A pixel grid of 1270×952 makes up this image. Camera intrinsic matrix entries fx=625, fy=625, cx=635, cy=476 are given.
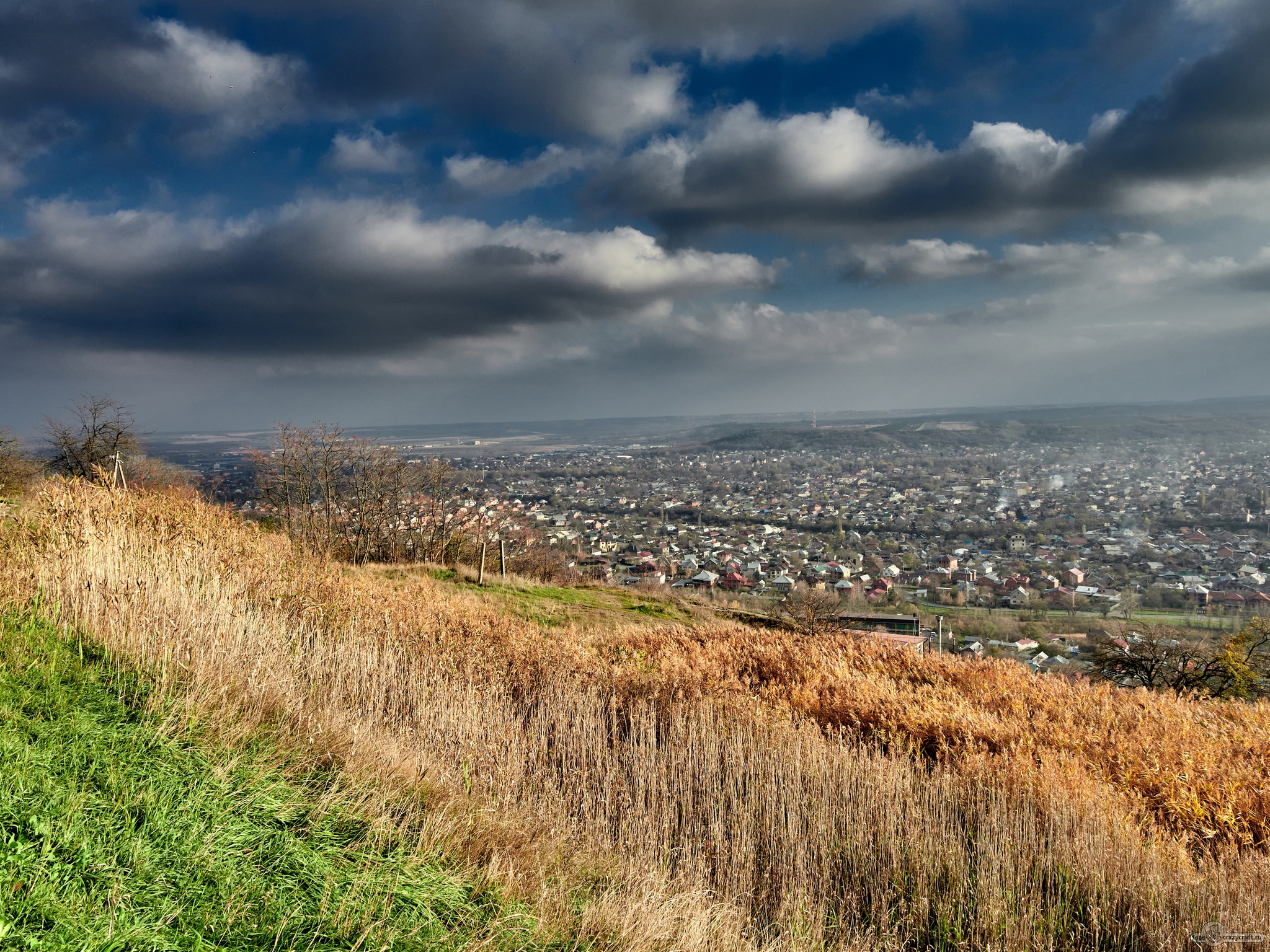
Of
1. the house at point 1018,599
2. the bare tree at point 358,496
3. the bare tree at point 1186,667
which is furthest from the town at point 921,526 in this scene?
the bare tree at point 1186,667

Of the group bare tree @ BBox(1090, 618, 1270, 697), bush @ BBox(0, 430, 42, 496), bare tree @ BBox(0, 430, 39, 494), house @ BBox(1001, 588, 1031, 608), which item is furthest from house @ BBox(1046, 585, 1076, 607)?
bare tree @ BBox(0, 430, 39, 494)

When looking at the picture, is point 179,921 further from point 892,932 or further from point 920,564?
point 920,564

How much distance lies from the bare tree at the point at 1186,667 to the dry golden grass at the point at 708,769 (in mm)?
6837

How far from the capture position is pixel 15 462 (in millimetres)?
25656

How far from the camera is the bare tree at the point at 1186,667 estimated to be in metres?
14.3

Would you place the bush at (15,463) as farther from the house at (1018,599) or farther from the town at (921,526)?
the house at (1018,599)

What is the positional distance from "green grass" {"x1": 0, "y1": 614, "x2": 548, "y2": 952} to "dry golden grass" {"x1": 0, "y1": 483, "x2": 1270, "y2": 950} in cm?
37

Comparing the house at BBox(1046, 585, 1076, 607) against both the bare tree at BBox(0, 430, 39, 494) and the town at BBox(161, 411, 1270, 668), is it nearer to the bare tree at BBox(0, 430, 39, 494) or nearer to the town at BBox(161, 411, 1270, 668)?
the town at BBox(161, 411, 1270, 668)

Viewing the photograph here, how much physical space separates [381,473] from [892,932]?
1008 inches

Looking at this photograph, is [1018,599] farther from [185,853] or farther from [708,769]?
[185,853]

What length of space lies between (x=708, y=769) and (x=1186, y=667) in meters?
15.9

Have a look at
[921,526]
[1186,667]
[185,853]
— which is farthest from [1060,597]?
[185,853]

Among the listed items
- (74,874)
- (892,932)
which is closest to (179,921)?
(74,874)

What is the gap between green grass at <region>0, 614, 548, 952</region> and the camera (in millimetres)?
2443
